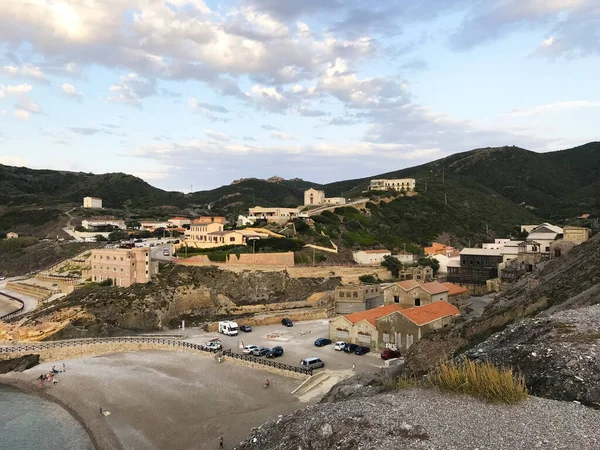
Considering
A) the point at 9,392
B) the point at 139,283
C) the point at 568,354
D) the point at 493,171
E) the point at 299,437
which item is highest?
the point at 493,171

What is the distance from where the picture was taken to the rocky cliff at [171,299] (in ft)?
139

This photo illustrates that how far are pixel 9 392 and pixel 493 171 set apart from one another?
177717 millimetres

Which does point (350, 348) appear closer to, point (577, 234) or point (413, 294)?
point (413, 294)

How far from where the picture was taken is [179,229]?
3637 inches

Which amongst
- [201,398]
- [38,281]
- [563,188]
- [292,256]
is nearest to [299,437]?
[201,398]

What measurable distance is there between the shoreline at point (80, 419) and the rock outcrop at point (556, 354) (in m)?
19.0

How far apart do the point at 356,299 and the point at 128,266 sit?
27573mm

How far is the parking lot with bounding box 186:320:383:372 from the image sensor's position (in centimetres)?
3112

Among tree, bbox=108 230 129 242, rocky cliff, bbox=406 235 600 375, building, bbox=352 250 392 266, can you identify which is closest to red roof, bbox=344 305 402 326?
rocky cliff, bbox=406 235 600 375

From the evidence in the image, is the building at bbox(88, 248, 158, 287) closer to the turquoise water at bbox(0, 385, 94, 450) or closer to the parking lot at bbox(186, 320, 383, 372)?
the parking lot at bbox(186, 320, 383, 372)

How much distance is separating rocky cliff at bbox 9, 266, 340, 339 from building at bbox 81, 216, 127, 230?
49.0 m

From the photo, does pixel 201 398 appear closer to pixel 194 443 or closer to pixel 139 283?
pixel 194 443

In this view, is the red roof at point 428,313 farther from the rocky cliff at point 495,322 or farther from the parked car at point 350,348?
the rocky cliff at point 495,322

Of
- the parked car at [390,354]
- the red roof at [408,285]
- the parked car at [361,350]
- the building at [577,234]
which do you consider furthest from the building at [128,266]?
the building at [577,234]
